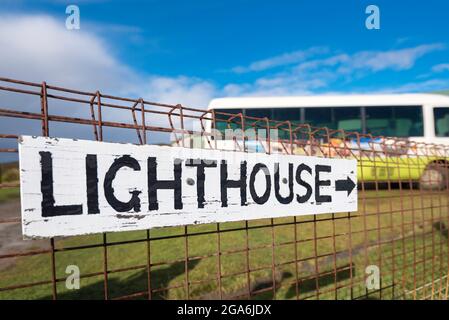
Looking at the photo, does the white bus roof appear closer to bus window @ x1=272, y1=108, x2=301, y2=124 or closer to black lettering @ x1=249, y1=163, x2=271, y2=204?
bus window @ x1=272, y1=108, x2=301, y2=124

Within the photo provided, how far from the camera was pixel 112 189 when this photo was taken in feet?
5.69

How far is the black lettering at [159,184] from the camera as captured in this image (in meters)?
1.84

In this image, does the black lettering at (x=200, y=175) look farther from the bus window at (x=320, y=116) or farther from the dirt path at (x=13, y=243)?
the bus window at (x=320, y=116)

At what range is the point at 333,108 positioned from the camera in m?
11.4

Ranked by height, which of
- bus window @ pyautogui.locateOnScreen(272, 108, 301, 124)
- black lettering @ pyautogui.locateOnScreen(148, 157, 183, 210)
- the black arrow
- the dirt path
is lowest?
the dirt path

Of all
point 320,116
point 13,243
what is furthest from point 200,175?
point 320,116

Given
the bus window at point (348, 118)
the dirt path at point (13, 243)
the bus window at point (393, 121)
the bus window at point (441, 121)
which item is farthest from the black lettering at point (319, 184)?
the bus window at point (441, 121)

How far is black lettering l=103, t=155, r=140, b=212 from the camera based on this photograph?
5.65ft

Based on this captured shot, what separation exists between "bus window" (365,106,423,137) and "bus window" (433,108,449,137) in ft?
1.88

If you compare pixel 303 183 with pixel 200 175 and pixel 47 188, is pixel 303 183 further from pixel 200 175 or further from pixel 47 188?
pixel 47 188

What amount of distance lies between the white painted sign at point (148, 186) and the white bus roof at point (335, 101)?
912 centimetres

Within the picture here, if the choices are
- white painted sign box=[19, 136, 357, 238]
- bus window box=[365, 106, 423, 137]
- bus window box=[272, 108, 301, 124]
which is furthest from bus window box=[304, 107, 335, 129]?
white painted sign box=[19, 136, 357, 238]
